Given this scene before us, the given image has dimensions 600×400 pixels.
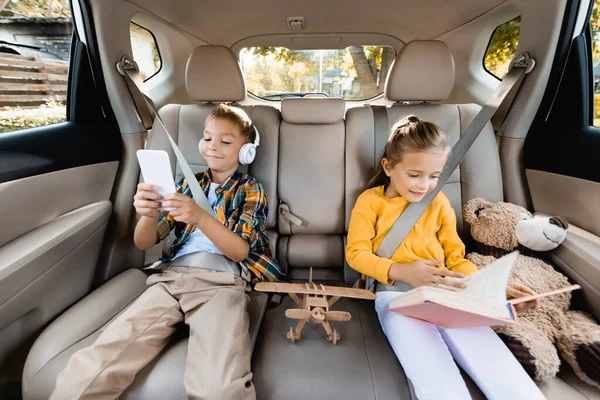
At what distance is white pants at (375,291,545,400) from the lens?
0.92m

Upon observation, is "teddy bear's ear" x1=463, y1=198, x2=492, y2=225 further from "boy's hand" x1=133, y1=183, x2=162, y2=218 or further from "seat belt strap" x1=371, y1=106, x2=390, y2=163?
"boy's hand" x1=133, y1=183, x2=162, y2=218

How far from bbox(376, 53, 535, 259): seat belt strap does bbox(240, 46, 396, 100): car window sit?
5.17 feet

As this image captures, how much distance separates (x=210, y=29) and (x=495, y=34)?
6.87ft

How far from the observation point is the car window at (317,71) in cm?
318

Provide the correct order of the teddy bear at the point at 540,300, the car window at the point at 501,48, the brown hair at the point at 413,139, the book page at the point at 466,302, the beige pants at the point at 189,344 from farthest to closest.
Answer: the car window at the point at 501,48, the brown hair at the point at 413,139, the teddy bear at the point at 540,300, the beige pants at the point at 189,344, the book page at the point at 466,302

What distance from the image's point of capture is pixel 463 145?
1521 mm

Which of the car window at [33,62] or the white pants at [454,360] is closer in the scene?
the white pants at [454,360]

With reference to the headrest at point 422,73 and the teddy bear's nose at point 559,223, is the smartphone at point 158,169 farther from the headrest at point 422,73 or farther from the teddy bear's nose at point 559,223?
the teddy bear's nose at point 559,223

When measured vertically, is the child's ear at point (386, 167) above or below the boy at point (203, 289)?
above

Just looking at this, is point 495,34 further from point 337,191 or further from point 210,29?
point 210,29

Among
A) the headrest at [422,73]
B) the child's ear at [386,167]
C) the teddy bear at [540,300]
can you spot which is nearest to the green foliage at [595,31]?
the headrest at [422,73]

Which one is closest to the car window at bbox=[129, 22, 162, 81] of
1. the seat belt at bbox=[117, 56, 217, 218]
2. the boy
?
the seat belt at bbox=[117, 56, 217, 218]

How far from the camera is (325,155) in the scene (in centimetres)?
168

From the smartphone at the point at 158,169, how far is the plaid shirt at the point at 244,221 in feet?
0.99
